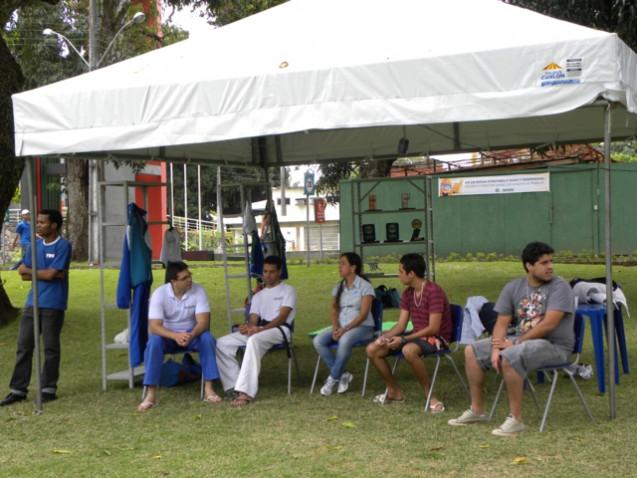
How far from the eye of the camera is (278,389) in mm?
7027

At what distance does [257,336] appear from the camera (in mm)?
6680

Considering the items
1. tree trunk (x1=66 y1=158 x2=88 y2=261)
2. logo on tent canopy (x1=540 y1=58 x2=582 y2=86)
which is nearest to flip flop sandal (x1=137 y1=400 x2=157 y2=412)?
logo on tent canopy (x1=540 y1=58 x2=582 y2=86)

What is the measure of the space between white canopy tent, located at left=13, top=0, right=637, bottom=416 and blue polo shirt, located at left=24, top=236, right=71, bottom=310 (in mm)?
834

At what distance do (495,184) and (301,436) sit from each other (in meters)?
17.0

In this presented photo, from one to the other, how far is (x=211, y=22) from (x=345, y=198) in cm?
522

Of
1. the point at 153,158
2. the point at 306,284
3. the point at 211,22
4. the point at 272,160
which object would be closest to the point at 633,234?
the point at 306,284

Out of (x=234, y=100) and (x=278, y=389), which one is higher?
(x=234, y=100)

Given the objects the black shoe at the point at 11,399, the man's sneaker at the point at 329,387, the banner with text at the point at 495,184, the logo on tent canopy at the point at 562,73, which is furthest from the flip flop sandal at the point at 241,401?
the banner with text at the point at 495,184

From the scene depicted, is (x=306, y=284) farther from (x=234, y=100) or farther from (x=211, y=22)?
(x=234, y=100)

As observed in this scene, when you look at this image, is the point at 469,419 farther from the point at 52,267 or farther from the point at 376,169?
the point at 376,169

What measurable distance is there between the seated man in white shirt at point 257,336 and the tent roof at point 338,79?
Answer: 1.65 m

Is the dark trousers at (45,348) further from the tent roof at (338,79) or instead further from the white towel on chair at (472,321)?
the white towel on chair at (472,321)

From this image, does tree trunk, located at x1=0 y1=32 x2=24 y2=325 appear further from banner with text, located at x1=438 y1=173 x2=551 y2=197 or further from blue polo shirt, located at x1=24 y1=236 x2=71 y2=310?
banner with text, located at x1=438 y1=173 x2=551 y2=197

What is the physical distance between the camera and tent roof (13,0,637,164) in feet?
17.0
